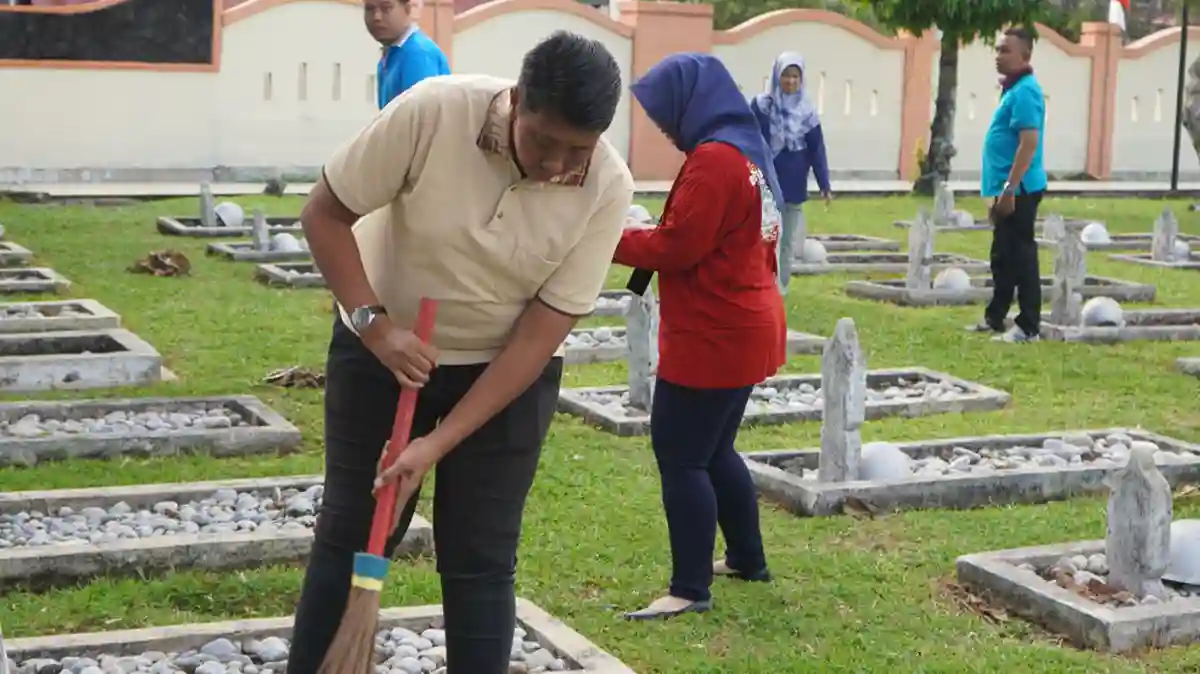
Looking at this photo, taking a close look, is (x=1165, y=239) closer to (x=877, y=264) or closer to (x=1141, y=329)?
(x=877, y=264)

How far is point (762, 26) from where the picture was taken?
1014 inches

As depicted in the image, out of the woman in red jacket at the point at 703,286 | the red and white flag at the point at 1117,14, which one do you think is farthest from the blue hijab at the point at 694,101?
the red and white flag at the point at 1117,14

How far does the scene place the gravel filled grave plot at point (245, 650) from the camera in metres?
4.40

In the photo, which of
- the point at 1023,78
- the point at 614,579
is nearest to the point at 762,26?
the point at 1023,78

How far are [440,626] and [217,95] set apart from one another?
1839 cm

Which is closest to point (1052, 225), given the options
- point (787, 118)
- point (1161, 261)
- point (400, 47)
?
point (1161, 261)

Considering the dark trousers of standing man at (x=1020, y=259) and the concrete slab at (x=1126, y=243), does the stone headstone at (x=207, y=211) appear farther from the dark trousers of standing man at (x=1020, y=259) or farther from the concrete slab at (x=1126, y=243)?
the dark trousers of standing man at (x=1020, y=259)

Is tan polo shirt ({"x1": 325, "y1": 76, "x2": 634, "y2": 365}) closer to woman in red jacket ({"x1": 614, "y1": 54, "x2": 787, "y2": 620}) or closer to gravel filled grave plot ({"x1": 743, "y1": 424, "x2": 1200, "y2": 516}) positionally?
woman in red jacket ({"x1": 614, "y1": 54, "x2": 787, "y2": 620})

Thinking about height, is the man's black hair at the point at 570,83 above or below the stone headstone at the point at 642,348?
above

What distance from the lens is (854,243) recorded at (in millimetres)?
16250

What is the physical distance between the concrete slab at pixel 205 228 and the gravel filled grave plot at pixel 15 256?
6.51 feet

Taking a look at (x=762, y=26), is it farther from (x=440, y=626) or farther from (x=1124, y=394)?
(x=440, y=626)

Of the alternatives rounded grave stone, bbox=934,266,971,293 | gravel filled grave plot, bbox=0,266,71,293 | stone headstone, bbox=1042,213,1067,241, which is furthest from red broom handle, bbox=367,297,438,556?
stone headstone, bbox=1042,213,1067,241

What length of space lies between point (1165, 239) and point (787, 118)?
5606 millimetres
